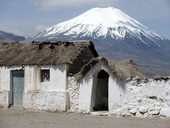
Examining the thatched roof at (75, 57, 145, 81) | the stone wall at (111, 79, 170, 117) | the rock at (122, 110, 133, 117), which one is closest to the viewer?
the stone wall at (111, 79, 170, 117)

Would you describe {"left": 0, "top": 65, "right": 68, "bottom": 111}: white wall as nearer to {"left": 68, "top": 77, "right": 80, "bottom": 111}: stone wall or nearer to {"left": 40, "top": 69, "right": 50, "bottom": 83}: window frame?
{"left": 40, "top": 69, "right": 50, "bottom": 83}: window frame

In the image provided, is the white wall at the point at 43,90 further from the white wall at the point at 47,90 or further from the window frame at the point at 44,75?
the window frame at the point at 44,75

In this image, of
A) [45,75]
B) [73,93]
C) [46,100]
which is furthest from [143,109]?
[45,75]

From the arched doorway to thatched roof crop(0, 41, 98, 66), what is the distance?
1.91 m

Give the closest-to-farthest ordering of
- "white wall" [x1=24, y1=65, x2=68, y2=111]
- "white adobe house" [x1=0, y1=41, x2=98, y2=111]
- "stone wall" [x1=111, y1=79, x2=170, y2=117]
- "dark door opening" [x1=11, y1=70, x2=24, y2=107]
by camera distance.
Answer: "stone wall" [x1=111, y1=79, x2=170, y2=117]
"white wall" [x1=24, y1=65, x2=68, y2=111]
"white adobe house" [x1=0, y1=41, x2=98, y2=111]
"dark door opening" [x1=11, y1=70, x2=24, y2=107]

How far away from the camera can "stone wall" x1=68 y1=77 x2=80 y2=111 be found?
31172mm

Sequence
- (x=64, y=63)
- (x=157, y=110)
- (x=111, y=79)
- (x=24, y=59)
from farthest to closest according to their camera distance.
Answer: (x=24, y=59) < (x=64, y=63) < (x=111, y=79) < (x=157, y=110)

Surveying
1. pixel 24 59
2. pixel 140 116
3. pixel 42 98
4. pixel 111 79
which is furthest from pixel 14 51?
pixel 140 116

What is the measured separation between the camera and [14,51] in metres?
35.8

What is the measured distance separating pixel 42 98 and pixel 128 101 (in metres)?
6.24

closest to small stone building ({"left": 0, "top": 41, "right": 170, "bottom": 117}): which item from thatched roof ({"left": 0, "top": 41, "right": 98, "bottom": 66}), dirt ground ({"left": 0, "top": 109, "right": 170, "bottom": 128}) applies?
thatched roof ({"left": 0, "top": 41, "right": 98, "bottom": 66})

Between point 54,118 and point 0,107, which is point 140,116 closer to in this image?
point 54,118

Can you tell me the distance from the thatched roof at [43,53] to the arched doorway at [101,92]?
6.26 feet

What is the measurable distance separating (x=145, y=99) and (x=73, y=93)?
201 inches
